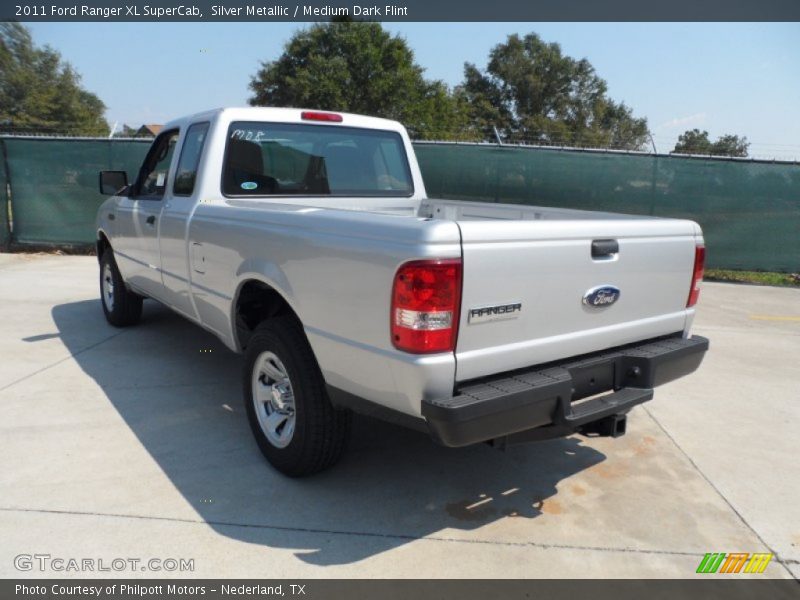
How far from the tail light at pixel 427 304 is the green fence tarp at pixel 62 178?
9.87 m

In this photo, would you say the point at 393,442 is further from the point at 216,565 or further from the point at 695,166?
the point at 695,166

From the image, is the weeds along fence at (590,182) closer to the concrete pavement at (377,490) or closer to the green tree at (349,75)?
the concrete pavement at (377,490)

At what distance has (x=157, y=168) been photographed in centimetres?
497

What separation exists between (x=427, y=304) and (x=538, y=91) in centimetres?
5859

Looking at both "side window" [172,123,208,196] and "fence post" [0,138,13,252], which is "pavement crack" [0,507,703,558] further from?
"fence post" [0,138,13,252]

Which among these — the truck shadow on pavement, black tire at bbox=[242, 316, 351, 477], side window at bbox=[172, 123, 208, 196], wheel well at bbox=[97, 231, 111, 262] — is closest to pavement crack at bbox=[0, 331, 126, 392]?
the truck shadow on pavement

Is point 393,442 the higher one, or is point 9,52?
point 9,52

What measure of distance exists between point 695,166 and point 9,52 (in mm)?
56357

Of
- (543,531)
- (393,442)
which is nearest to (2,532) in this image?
(393,442)

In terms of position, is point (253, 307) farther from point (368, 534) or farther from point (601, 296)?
point (601, 296)

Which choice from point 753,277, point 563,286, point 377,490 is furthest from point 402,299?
point 753,277

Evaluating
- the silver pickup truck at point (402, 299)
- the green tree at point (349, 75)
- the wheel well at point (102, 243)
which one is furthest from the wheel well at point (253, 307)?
the green tree at point (349, 75)

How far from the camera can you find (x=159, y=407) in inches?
161

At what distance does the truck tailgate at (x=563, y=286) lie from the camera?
2.36m
